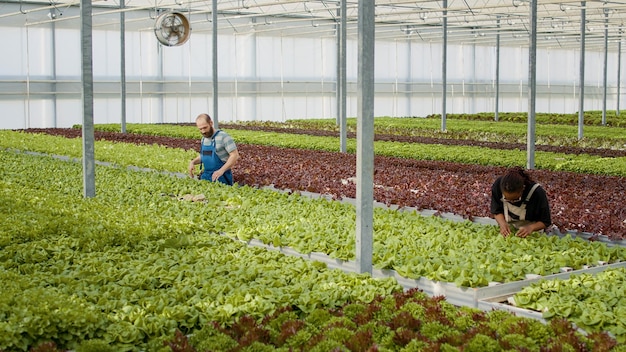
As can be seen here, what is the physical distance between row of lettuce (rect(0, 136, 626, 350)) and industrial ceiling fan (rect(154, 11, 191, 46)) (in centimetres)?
444

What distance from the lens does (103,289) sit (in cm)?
715

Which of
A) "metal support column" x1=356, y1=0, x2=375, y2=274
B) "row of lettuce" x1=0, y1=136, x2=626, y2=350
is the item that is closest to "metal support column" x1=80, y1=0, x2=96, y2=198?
"row of lettuce" x1=0, y1=136, x2=626, y2=350

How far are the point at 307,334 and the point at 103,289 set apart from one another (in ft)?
6.57

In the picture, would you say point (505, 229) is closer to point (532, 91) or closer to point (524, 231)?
point (524, 231)

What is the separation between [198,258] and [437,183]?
645 cm

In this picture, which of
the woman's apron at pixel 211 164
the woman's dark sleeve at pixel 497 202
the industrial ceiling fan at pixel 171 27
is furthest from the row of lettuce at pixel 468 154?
the woman's dark sleeve at pixel 497 202

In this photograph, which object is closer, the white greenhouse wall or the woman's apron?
the woman's apron

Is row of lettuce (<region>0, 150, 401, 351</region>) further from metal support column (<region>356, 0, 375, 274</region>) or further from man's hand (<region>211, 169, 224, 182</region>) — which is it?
man's hand (<region>211, 169, 224, 182</region>)

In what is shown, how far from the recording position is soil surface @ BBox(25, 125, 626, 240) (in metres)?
11.0

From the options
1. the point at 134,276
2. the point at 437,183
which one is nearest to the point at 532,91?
the point at 437,183

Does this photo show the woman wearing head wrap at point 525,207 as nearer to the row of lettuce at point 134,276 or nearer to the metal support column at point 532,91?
the row of lettuce at point 134,276

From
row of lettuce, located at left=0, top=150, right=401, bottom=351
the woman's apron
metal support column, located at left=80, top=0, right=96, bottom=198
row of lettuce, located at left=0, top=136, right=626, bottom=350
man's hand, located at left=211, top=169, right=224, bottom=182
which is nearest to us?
row of lettuce, located at left=0, top=150, right=401, bottom=351

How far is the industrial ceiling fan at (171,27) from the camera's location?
16047mm

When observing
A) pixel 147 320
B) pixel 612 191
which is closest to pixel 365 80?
pixel 147 320
